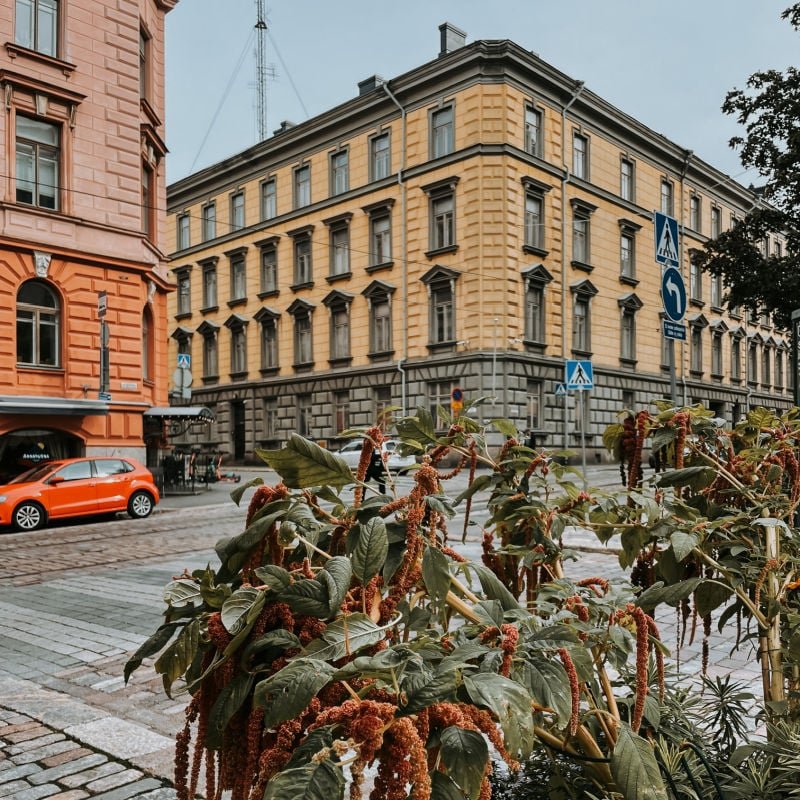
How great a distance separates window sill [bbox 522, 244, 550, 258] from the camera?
31438 millimetres

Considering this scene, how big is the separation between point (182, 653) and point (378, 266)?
33.3 m

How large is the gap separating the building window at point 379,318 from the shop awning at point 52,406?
51.9ft

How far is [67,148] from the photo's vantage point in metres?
19.9

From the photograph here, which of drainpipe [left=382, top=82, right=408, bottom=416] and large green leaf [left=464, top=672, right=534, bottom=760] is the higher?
drainpipe [left=382, top=82, right=408, bottom=416]

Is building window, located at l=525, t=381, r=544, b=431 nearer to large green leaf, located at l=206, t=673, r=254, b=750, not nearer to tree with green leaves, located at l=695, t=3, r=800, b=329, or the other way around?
tree with green leaves, located at l=695, t=3, r=800, b=329

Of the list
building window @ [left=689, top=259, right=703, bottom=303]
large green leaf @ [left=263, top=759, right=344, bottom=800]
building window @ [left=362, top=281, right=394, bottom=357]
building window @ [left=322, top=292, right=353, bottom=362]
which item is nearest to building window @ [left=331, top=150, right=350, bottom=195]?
building window @ [left=322, top=292, right=353, bottom=362]

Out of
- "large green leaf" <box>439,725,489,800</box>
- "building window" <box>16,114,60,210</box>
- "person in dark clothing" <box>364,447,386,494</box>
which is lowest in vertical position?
"large green leaf" <box>439,725,489,800</box>

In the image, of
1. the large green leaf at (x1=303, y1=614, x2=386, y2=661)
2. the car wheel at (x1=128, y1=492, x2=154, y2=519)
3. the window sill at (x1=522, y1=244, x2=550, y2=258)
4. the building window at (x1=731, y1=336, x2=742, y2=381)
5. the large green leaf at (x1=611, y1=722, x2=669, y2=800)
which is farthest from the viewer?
the building window at (x1=731, y1=336, x2=742, y2=381)

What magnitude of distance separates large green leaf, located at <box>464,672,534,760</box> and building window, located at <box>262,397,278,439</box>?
3795 centimetres

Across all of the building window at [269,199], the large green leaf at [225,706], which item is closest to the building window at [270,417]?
the building window at [269,199]

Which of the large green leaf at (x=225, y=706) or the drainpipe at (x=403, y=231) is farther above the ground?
the drainpipe at (x=403, y=231)

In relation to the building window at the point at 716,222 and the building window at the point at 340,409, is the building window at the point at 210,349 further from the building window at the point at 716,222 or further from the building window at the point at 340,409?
the building window at the point at 716,222

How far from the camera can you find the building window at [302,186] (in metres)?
37.6

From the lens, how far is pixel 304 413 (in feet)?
123
